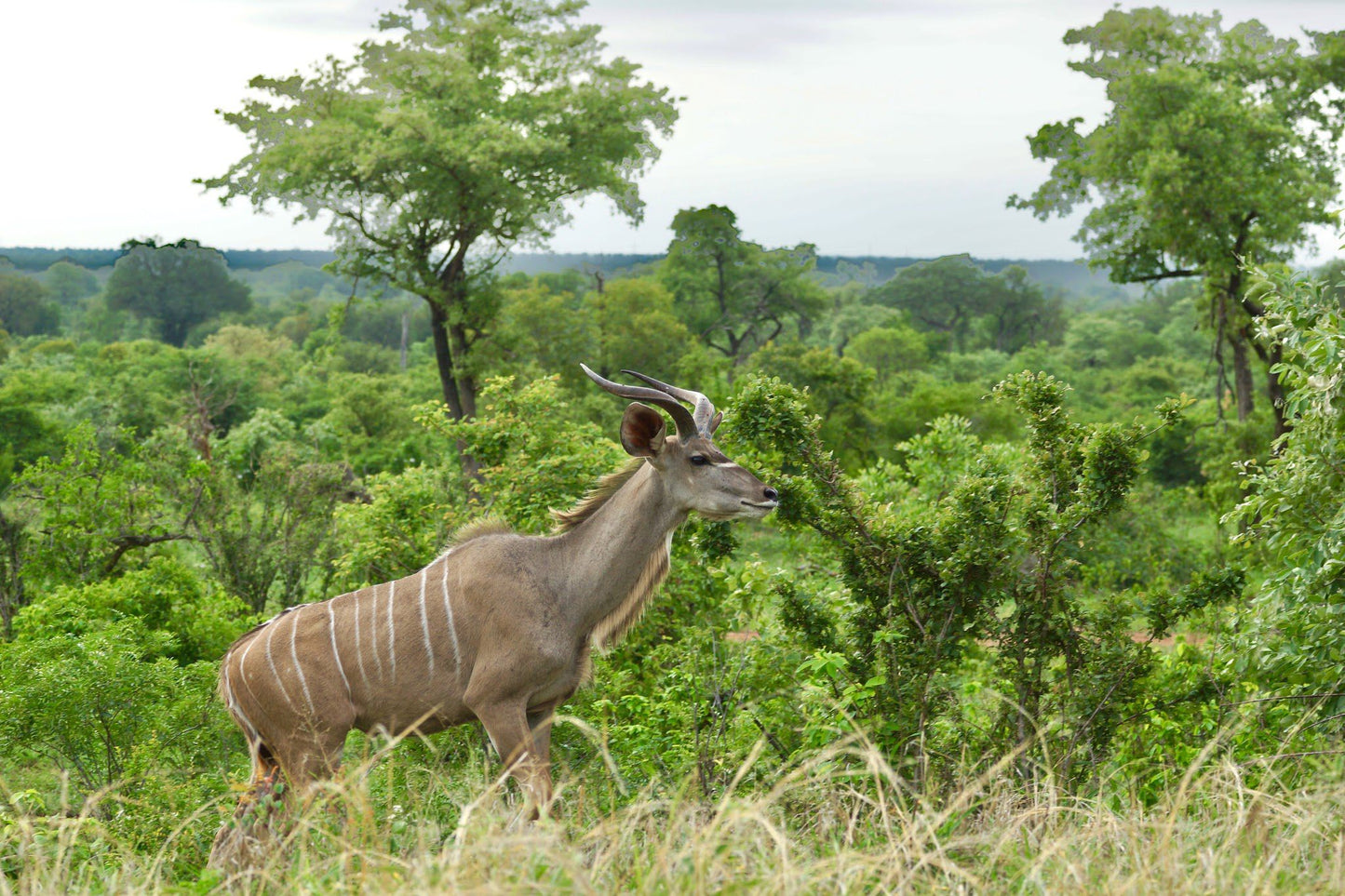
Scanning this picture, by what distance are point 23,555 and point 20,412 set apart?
2162 centimetres

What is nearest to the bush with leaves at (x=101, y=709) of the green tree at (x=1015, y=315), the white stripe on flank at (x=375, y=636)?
the white stripe on flank at (x=375, y=636)

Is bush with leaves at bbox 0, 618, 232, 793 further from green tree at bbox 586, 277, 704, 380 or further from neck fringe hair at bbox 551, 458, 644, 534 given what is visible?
green tree at bbox 586, 277, 704, 380

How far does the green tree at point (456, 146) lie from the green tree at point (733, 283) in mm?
18151

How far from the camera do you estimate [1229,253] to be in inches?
710

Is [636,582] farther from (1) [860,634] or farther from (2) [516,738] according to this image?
(1) [860,634]

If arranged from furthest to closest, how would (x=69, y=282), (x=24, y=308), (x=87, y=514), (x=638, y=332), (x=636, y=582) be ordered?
(x=69, y=282) < (x=24, y=308) < (x=638, y=332) < (x=87, y=514) < (x=636, y=582)

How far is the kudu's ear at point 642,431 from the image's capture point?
5477mm

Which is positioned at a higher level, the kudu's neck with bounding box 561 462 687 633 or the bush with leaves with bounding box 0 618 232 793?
the kudu's neck with bounding box 561 462 687 633

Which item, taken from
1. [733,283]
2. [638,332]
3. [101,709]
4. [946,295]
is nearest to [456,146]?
[638,332]

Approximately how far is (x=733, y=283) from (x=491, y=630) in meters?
41.6

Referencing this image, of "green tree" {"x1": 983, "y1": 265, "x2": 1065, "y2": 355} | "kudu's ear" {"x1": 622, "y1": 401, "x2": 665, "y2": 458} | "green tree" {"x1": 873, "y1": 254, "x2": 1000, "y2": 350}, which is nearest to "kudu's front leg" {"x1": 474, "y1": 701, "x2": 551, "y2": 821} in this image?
"kudu's ear" {"x1": 622, "y1": 401, "x2": 665, "y2": 458}

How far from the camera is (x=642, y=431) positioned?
18.2 feet

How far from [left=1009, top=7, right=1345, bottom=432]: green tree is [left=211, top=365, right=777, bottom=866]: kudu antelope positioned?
520 inches

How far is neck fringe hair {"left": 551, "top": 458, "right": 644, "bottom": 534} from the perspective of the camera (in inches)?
229
